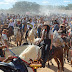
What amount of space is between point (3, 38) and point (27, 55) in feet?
12.7

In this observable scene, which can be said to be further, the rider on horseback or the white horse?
the rider on horseback

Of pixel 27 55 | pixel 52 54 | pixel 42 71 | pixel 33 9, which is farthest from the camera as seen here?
pixel 33 9

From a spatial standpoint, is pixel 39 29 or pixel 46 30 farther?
pixel 39 29

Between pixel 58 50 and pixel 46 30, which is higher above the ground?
pixel 46 30

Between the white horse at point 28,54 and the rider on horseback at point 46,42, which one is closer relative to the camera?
the white horse at point 28,54

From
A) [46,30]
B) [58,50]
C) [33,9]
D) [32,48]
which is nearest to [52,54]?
[58,50]

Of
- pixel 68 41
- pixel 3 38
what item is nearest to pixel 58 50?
pixel 68 41

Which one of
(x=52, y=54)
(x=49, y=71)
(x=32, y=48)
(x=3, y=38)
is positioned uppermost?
(x=32, y=48)

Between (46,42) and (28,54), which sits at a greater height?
(28,54)

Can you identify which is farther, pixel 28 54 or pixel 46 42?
pixel 46 42

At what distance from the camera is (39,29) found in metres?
11.8

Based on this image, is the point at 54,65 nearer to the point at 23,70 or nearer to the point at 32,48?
the point at 32,48

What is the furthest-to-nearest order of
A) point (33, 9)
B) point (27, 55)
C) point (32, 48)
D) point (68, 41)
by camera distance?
point (33, 9)
point (68, 41)
point (32, 48)
point (27, 55)

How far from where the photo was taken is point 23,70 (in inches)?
101
